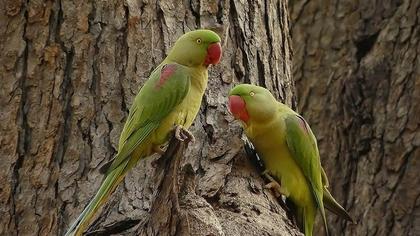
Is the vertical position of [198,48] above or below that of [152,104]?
above

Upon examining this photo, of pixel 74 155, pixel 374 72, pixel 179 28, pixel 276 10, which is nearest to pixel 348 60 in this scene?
pixel 374 72

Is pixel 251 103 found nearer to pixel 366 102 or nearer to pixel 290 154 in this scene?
pixel 290 154

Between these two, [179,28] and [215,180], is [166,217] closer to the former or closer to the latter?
[215,180]

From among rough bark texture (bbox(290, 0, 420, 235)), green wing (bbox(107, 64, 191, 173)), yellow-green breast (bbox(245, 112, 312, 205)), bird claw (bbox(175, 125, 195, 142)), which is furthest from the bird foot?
rough bark texture (bbox(290, 0, 420, 235))

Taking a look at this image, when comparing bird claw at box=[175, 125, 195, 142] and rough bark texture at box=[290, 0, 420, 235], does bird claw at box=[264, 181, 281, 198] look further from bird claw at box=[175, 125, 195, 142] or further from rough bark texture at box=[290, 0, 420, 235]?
rough bark texture at box=[290, 0, 420, 235]

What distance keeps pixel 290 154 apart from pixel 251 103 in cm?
33

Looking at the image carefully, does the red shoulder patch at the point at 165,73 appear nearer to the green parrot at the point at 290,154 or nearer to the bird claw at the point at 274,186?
the green parrot at the point at 290,154

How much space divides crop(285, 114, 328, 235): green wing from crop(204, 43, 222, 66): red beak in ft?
1.58

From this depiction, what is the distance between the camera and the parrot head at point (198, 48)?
3.37 meters

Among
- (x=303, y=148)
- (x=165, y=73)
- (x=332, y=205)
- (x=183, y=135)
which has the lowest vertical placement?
(x=332, y=205)

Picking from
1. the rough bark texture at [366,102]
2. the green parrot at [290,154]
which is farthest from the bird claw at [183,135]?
the rough bark texture at [366,102]

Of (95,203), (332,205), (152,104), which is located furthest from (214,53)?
(332,205)

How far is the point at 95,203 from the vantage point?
3086mm

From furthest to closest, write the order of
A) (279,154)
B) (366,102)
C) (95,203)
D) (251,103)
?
(366,102) < (279,154) < (251,103) < (95,203)
